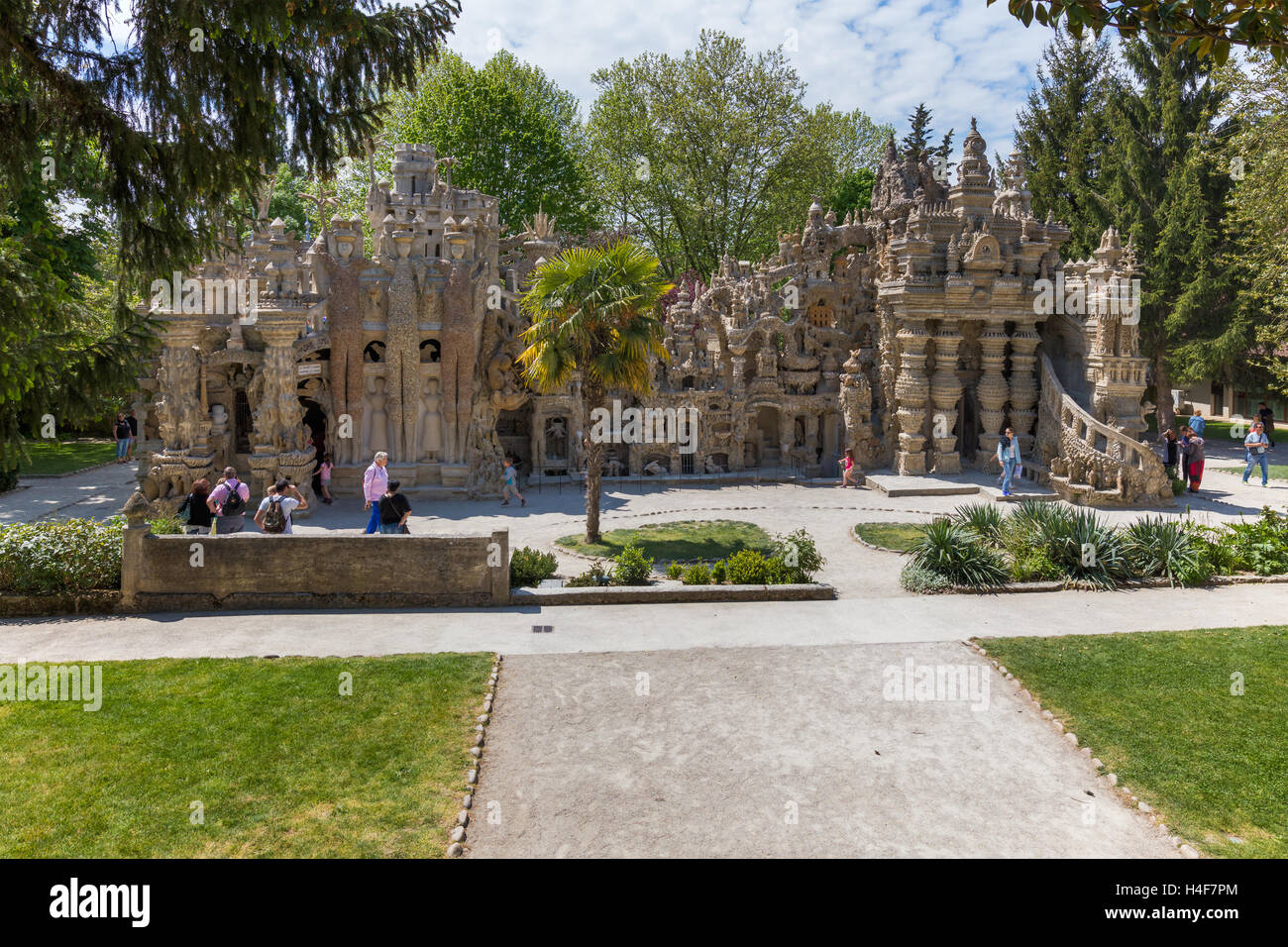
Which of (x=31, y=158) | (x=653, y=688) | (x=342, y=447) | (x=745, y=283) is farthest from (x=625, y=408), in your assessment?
(x=31, y=158)

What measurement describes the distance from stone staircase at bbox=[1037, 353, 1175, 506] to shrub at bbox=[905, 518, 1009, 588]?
27.9ft

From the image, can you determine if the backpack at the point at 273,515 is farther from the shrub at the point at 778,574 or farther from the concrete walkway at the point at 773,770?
the shrub at the point at 778,574

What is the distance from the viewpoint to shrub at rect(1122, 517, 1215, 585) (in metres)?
14.8

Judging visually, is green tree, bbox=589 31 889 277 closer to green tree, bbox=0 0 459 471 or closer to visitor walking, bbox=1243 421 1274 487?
visitor walking, bbox=1243 421 1274 487

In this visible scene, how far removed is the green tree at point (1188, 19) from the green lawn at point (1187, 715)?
6.34 m

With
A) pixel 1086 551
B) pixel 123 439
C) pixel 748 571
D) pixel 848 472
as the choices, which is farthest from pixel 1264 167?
pixel 123 439

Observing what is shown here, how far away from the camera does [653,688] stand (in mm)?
10477

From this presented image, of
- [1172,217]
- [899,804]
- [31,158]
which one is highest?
[1172,217]

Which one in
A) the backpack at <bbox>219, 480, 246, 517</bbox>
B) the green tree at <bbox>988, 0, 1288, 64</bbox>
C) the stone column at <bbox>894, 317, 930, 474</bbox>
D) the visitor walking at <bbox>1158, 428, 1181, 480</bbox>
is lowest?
the backpack at <bbox>219, 480, 246, 517</bbox>

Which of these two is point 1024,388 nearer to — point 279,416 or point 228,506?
point 279,416

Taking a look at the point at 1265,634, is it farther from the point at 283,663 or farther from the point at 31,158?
the point at 31,158

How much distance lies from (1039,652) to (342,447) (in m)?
18.8

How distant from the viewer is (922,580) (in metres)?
14.9

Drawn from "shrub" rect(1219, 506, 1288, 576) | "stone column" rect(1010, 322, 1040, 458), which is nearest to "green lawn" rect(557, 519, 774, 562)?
"shrub" rect(1219, 506, 1288, 576)
